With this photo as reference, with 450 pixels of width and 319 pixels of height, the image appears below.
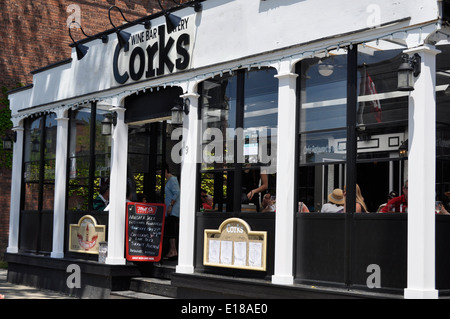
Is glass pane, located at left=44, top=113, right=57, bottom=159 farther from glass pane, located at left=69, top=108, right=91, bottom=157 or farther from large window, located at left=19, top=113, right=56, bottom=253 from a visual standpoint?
glass pane, located at left=69, top=108, right=91, bottom=157

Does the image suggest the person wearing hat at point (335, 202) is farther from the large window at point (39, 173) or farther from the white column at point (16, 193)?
the white column at point (16, 193)

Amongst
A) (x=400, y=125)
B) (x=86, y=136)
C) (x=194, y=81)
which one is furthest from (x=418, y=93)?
(x=86, y=136)

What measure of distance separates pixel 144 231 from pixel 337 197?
14.6ft

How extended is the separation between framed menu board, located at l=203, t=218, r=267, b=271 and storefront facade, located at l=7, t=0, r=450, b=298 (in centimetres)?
2

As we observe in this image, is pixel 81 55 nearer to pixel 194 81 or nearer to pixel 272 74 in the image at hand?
pixel 194 81

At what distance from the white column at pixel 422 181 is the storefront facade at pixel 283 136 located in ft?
0.05

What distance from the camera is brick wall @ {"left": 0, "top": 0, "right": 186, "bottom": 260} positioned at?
65.4ft

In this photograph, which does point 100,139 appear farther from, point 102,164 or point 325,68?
point 325,68

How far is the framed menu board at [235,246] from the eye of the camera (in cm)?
943

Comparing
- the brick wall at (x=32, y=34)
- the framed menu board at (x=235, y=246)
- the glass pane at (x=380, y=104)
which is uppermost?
the brick wall at (x=32, y=34)

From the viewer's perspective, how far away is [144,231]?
12.1 metres

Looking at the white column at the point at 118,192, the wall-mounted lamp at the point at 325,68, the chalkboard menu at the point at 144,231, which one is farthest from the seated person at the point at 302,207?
the white column at the point at 118,192

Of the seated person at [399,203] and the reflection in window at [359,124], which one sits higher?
the reflection in window at [359,124]

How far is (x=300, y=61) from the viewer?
30.2 ft
